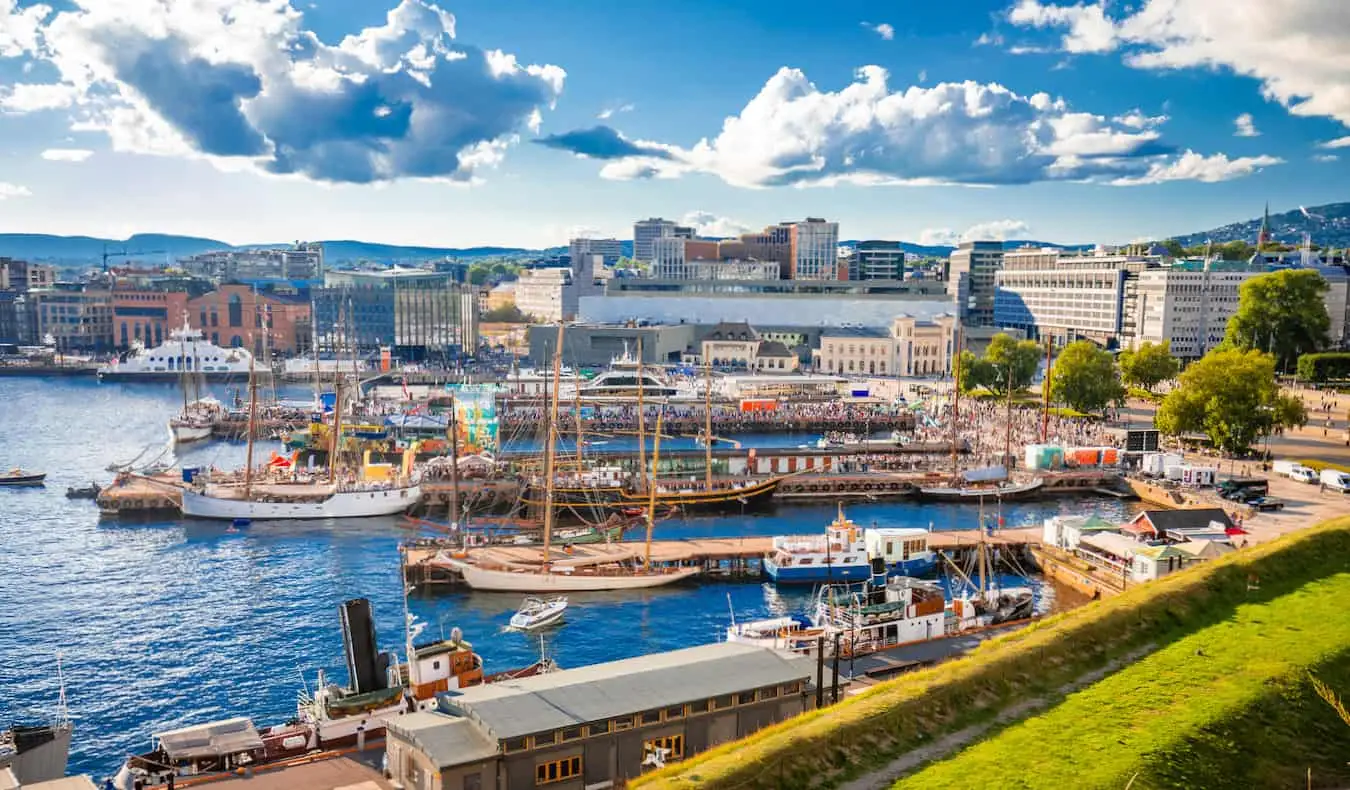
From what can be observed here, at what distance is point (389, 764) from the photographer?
45.2ft

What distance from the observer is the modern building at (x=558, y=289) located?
108m

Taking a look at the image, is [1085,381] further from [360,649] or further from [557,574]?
[360,649]

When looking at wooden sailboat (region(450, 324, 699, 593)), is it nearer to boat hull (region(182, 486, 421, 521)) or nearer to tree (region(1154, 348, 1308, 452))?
boat hull (region(182, 486, 421, 521))

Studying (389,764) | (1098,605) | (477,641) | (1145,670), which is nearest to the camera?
(1145,670)

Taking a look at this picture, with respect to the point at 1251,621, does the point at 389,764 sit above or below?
below

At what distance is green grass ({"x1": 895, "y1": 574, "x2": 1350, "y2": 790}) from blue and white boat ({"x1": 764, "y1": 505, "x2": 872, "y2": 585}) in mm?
12946

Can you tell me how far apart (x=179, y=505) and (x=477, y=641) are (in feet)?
57.9

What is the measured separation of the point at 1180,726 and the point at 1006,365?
49560mm

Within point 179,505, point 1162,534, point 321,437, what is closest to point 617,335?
point 321,437

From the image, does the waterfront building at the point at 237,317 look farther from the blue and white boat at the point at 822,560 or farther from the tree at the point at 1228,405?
the blue and white boat at the point at 822,560

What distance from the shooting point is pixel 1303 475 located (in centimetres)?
3500

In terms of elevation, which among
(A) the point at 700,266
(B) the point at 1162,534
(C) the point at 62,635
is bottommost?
(C) the point at 62,635

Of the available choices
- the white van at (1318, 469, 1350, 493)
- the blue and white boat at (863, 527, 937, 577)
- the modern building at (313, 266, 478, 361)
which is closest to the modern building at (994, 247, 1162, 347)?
the white van at (1318, 469, 1350, 493)

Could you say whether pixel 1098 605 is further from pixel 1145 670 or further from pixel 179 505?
pixel 179 505
